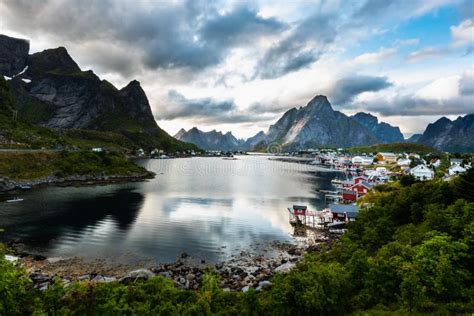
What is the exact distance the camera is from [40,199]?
80250mm

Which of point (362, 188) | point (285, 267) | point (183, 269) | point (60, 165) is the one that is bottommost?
point (183, 269)

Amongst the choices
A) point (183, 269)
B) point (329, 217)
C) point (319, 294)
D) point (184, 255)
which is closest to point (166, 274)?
point (183, 269)

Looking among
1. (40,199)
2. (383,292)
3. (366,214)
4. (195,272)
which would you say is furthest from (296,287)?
(40,199)

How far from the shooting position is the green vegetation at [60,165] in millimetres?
103562

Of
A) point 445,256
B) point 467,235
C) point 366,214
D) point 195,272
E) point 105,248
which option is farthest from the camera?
point 105,248

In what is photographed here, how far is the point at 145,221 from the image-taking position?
215ft

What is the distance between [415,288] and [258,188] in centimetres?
10331

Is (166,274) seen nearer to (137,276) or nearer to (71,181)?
(137,276)

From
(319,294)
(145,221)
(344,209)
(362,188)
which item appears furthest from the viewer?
(362,188)

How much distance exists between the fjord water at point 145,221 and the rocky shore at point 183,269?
7.62 feet

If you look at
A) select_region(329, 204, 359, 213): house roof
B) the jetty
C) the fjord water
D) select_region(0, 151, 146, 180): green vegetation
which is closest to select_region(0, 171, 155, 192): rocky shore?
select_region(0, 151, 146, 180): green vegetation

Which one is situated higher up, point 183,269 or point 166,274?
point 166,274

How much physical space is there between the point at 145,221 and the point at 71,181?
64.8 meters

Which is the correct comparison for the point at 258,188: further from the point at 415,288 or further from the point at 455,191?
the point at 415,288
